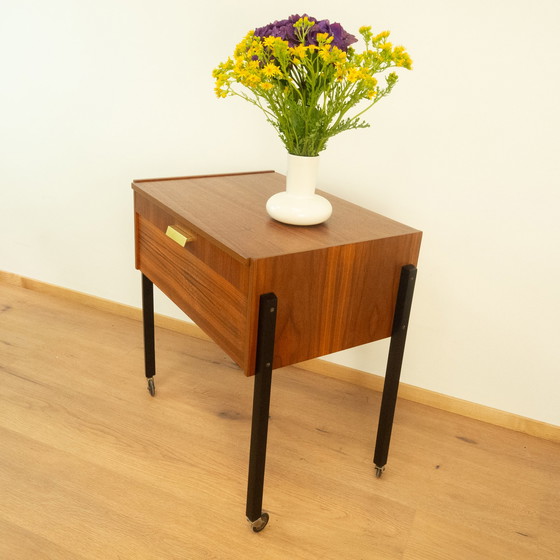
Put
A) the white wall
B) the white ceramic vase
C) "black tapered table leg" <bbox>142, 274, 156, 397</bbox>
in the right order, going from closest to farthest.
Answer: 1. the white ceramic vase
2. the white wall
3. "black tapered table leg" <bbox>142, 274, 156, 397</bbox>

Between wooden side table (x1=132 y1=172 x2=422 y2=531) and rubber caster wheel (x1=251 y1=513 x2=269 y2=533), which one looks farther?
rubber caster wheel (x1=251 y1=513 x2=269 y2=533)

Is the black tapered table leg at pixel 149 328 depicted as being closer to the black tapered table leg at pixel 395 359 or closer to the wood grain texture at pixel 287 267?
the wood grain texture at pixel 287 267

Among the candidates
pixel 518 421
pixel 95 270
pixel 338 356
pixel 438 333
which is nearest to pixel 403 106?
pixel 438 333

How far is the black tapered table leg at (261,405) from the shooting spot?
3.72 ft

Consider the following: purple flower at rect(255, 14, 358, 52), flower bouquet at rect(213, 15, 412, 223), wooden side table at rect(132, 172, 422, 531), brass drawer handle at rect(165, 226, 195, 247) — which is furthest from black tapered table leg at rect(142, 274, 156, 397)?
purple flower at rect(255, 14, 358, 52)

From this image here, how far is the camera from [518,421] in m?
1.80

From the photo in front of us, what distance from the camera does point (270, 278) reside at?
113cm

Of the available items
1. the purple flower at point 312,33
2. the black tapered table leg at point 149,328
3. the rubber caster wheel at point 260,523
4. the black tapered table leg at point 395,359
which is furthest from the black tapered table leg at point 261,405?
the black tapered table leg at point 149,328

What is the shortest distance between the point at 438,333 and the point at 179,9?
50.5 inches

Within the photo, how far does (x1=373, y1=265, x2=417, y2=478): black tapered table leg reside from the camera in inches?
51.8

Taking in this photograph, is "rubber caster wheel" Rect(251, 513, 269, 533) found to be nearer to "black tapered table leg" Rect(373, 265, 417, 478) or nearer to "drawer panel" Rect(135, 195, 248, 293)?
"black tapered table leg" Rect(373, 265, 417, 478)

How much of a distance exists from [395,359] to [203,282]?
1.63 ft

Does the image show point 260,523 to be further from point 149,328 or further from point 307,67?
point 307,67

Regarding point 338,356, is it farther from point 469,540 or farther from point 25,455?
point 25,455
